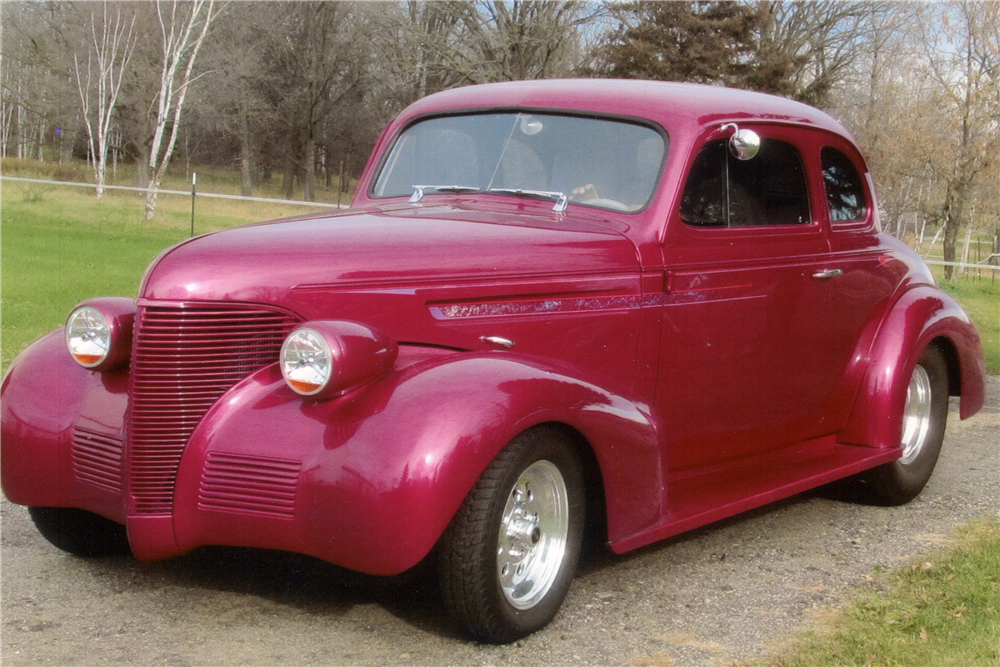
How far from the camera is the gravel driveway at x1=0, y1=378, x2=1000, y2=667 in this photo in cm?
329

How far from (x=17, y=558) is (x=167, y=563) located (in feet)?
2.10

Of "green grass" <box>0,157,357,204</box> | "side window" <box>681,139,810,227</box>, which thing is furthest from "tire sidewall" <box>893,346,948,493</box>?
"green grass" <box>0,157,357,204</box>

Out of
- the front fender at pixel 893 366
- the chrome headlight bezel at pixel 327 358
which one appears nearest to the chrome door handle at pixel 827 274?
the front fender at pixel 893 366

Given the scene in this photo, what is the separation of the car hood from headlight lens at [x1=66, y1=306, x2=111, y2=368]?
0.39 m

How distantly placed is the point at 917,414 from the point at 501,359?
327cm

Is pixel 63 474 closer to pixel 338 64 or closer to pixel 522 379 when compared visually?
pixel 522 379

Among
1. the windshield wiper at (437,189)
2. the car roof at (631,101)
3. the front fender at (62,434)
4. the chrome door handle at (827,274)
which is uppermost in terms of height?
the car roof at (631,101)

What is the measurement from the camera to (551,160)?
440 centimetres

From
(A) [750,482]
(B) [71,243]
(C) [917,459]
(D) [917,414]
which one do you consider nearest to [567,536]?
(A) [750,482]

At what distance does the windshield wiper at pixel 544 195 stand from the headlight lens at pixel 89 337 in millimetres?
1680

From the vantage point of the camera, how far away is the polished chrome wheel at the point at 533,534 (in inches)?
135

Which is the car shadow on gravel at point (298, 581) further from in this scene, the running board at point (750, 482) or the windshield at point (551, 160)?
the windshield at point (551, 160)

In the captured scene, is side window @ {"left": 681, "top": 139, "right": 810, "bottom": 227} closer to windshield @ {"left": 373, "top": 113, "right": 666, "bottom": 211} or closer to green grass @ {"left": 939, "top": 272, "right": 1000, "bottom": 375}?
windshield @ {"left": 373, "top": 113, "right": 666, "bottom": 211}

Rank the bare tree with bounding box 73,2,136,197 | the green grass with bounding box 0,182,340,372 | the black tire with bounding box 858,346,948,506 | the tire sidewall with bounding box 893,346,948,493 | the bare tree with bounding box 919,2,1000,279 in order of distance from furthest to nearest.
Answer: the bare tree with bounding box 73,2,136,197 < the bare tree with bounding box 919,2,1000,279 < the green grass with bounding box 0,182,340,372 < the tire sidewall with bounding box 893,346,948,493 < the black tire with bounding box 858,346,948,506
